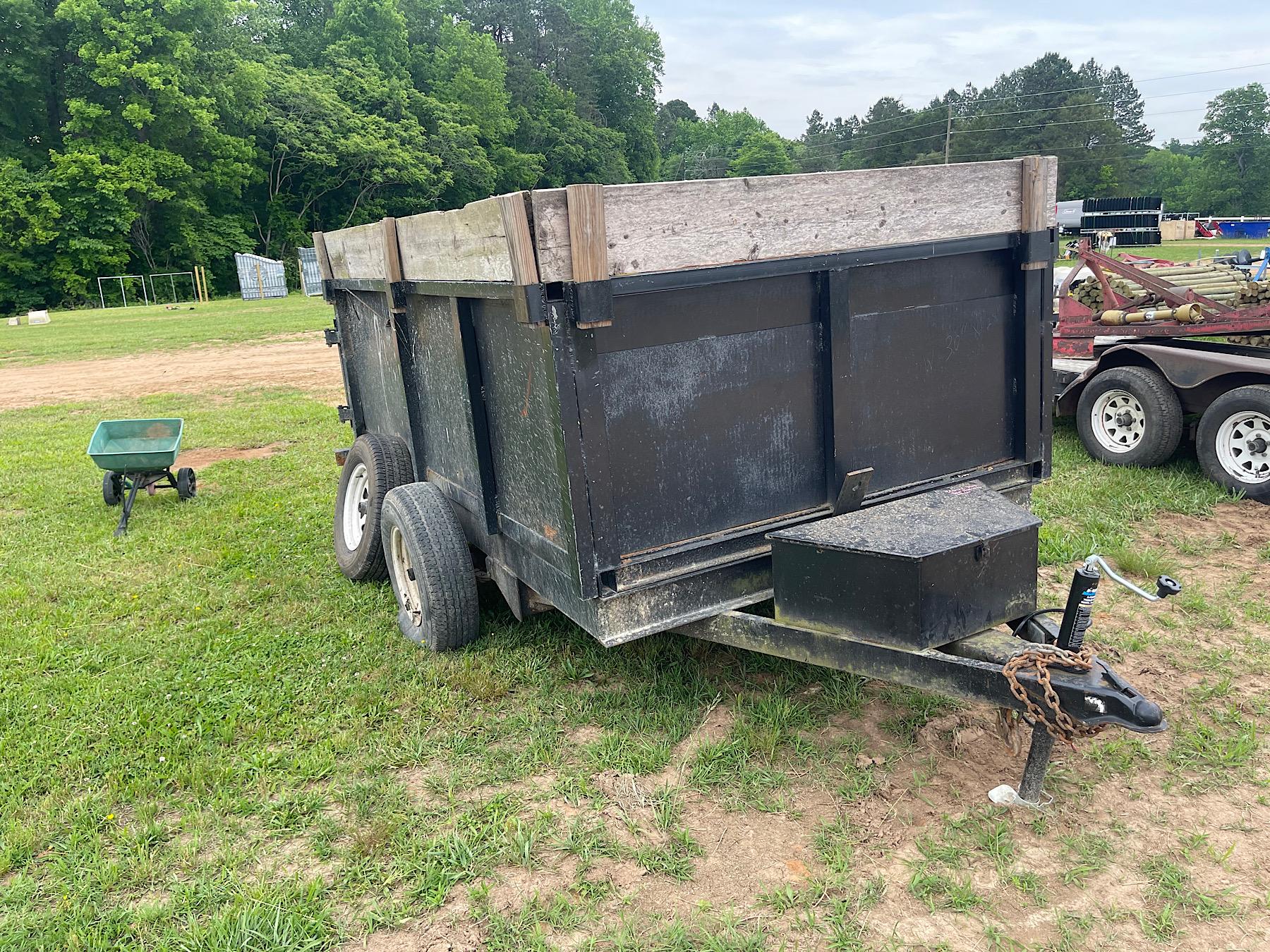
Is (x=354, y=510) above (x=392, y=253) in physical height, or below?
below

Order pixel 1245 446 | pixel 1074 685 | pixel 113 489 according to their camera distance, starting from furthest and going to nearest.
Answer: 1. pixel 113 489
2. pixel 1245 446
3. pixel 1074 685

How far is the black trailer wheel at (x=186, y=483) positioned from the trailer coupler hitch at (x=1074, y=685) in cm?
661

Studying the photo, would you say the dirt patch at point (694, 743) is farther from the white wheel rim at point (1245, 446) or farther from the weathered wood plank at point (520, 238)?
the white wheel rim at point (1245, 446)

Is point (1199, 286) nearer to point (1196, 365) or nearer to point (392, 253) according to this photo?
point (1196, 365)

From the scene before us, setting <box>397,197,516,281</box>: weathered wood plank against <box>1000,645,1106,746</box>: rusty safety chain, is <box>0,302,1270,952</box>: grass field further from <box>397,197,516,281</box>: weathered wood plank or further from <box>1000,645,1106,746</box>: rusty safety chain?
<box>397,197,516,281</box>: weathered wood plank

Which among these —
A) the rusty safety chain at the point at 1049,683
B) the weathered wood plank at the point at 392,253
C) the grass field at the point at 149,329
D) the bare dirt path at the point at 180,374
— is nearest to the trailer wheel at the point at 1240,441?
the rusty safety chain at the point at 1049,683

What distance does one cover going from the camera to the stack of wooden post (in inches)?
271

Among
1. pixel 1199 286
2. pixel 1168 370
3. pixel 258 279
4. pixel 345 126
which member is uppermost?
pixel 345 126

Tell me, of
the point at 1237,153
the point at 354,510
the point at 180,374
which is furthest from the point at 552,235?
the point at 1237,153

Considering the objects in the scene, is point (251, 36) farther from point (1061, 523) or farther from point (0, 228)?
point (1061, 523)

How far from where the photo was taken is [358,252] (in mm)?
4883

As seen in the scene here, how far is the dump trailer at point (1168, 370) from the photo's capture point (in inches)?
239

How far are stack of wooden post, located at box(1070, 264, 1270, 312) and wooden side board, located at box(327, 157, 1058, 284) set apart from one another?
423 centimetres

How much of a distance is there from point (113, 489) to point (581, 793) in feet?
18.7
